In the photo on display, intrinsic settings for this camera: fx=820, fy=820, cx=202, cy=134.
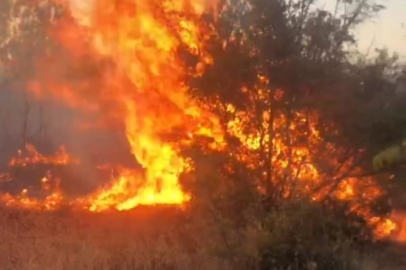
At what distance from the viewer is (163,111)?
1908 centimetres

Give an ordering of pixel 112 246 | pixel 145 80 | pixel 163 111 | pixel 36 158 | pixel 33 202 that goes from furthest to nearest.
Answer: pixel 36 158
pixel 33 202
pixel 145 80
pixel 163 111
pixel 112 246

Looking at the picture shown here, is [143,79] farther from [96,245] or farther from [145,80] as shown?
[96,245]

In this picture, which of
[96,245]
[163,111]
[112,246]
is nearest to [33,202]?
[163,111]

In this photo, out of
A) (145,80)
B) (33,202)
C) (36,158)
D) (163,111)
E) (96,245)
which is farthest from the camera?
(36,158)

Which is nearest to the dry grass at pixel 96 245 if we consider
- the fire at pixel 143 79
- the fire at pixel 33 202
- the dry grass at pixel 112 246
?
the dry grass at pixel 112 246

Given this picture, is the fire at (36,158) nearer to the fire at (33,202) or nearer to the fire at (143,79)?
the fire at (33,202)

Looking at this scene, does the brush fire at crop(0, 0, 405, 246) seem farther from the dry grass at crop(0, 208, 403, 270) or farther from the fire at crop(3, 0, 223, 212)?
the dry grass at crop(0, 208, 403, 270)

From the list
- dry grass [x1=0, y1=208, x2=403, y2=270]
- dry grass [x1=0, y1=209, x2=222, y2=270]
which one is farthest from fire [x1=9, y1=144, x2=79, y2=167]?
dry grass [x1=0, y1=208, x2=403, y2=270]

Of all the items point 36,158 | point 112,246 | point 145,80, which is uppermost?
point 36,158

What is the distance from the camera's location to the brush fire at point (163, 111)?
1630cm

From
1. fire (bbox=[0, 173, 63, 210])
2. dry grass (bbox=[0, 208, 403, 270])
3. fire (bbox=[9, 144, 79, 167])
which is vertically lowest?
dry grass (bbox=[0, 208, 403, 270])

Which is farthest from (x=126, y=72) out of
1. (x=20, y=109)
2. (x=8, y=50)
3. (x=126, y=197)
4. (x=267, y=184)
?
(x=20, y=109)

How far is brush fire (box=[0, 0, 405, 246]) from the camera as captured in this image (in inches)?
642

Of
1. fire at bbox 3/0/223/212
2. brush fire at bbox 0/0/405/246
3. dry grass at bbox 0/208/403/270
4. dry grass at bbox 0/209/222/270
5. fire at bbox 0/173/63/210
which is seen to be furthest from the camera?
fire at bbox 0/173/63/210
